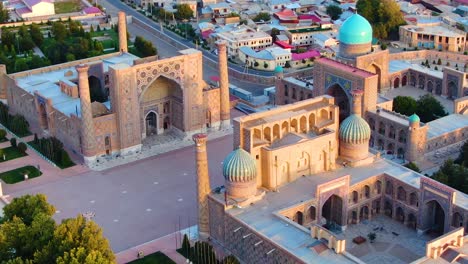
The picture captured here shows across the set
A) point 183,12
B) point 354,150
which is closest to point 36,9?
point 183,12

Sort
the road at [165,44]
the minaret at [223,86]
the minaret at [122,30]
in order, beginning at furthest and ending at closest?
the road at [165,44] → the minaret at [122,30] → the minaret at [223,86]

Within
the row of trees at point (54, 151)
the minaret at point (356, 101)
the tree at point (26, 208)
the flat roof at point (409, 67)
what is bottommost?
the row of trees at point (54, 151)

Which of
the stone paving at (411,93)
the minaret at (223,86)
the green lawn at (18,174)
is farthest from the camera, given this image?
the stone paving at (411,93)

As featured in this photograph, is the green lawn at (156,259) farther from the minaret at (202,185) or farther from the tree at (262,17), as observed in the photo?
the tree at (262,17)

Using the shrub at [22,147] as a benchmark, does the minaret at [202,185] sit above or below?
above

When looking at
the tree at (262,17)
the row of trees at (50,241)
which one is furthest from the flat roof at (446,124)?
the tree at (262,17)

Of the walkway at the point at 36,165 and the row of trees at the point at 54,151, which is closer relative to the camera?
the walkway at the point at 36,165
